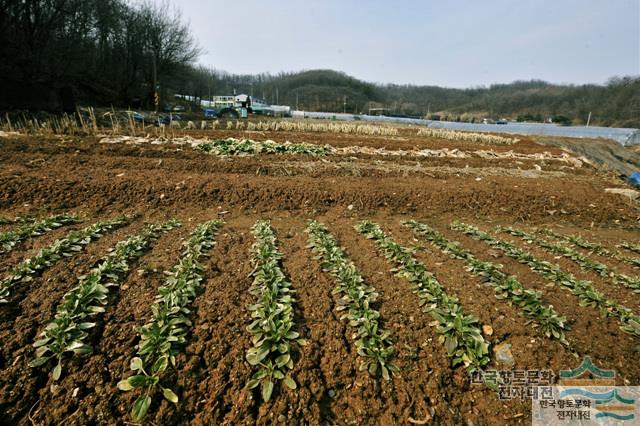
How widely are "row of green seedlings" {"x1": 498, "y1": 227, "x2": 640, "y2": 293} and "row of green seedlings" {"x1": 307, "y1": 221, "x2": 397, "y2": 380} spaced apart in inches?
136

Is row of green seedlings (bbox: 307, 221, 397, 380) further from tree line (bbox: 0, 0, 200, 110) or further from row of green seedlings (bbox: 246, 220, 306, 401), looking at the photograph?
tree line (bbox: 0, 0, 200, 110)

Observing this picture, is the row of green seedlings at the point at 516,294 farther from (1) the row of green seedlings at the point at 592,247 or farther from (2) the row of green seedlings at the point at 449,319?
(1) the row of green seedlings at the point at 592,247

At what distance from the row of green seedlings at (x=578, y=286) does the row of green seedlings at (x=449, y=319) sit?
1.53 meters

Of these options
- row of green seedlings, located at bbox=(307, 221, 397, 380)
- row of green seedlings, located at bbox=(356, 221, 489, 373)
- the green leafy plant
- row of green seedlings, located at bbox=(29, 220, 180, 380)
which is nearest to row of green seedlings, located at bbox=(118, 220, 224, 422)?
row of green seedlings, located at bbox=(29, 220, 180, 380)

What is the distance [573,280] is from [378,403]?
3.23 m

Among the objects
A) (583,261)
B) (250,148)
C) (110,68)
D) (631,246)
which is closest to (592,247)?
(631,246)

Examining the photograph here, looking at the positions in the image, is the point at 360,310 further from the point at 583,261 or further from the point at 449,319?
the point at 583,261

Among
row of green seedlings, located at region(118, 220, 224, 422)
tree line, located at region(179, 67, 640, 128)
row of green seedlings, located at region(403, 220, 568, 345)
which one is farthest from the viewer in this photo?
tree line, located at region(179, 67, 640, 128)

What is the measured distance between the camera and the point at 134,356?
262cm

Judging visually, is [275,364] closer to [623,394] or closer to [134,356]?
[134,356]

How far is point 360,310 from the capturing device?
10.5ft

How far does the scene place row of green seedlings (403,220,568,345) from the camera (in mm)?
3059

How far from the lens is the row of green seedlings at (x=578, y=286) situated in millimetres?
3223

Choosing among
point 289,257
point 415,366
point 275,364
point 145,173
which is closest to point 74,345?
point 275,364
